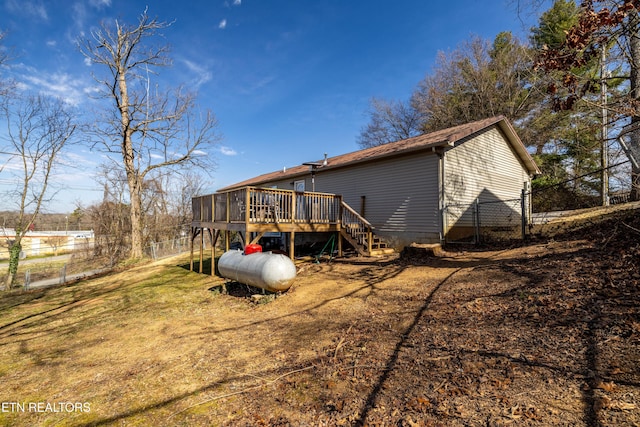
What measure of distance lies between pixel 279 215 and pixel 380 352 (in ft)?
21.9

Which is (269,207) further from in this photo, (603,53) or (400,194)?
(603,53)

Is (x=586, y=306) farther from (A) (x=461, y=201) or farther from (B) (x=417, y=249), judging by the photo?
(A) (x=461, y=201)

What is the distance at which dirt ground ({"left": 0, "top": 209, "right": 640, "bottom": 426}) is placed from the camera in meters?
2.79

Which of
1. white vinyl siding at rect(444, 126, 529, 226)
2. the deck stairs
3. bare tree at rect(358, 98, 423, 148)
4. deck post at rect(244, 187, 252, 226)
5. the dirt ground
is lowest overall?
the dirt ground

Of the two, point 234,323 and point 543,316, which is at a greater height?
point 543,316

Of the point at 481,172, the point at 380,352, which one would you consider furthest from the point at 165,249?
the point at 380,352

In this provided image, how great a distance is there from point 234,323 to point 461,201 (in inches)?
376

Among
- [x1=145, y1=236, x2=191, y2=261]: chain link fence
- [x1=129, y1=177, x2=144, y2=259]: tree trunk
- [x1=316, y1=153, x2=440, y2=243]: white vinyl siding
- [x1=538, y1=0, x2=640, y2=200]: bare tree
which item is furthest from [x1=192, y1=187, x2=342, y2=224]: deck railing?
[x1=145, y1=236, x2=191, y2=261]: chain link fence

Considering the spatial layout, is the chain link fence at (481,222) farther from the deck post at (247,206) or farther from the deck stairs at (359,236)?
the deck post at (247,206)

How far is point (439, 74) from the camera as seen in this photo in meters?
26.0

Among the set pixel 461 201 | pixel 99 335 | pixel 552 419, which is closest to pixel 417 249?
pixel 461 201

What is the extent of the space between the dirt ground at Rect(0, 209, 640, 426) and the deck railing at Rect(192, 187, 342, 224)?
112 inches

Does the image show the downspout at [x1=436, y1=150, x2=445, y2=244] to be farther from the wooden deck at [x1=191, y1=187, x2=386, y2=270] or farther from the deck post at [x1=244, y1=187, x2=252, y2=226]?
the deck post at [x1=244, y1=187, x2=252, y2=226]

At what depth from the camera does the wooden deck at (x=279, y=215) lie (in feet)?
31.5
